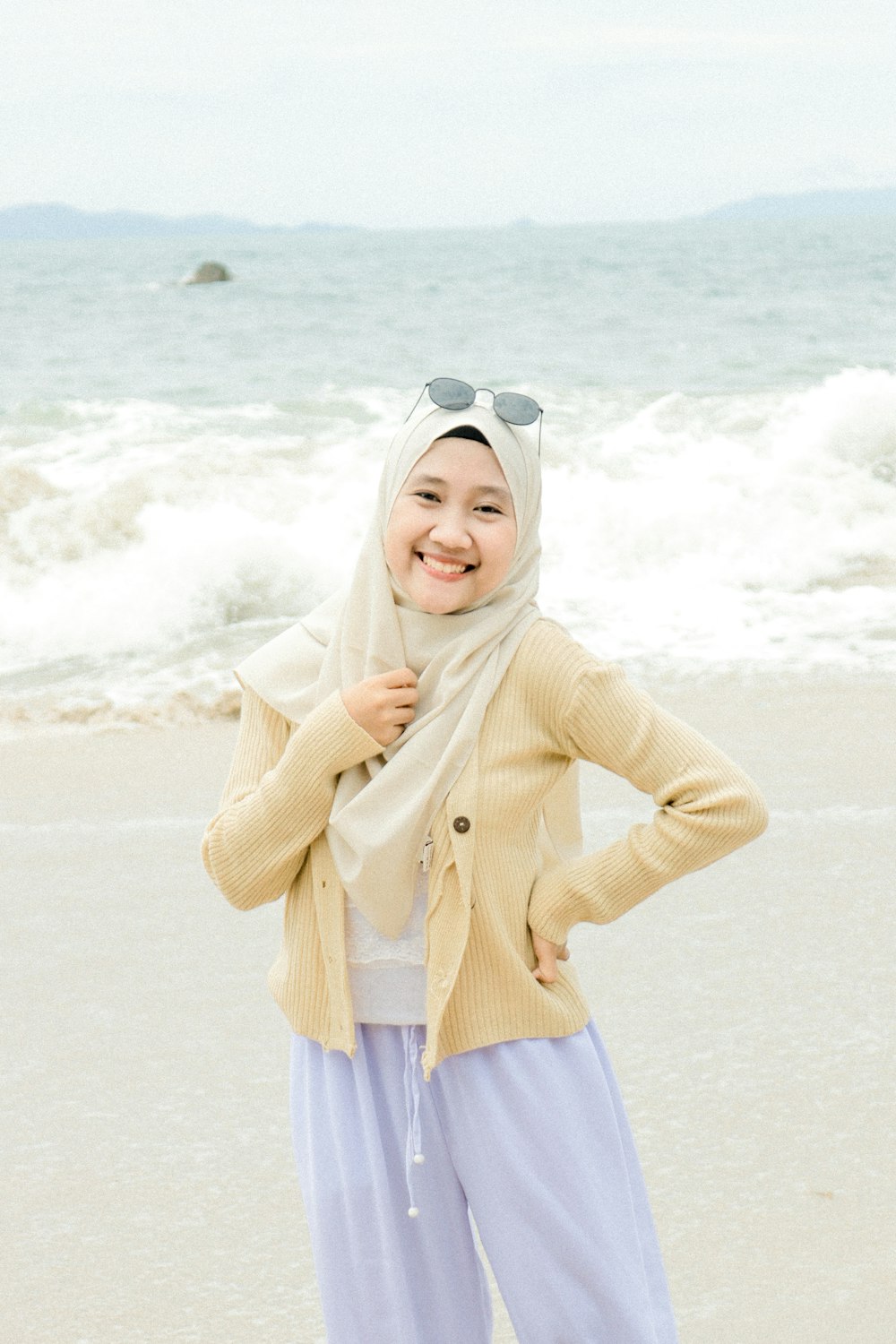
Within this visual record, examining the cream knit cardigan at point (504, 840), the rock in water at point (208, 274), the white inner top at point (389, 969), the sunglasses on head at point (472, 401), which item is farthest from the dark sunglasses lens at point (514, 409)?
the rock in water at point (208, 274)

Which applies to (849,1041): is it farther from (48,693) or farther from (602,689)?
(48,693)

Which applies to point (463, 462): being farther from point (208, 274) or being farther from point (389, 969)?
point (208, 274)

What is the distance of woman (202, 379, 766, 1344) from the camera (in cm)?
184

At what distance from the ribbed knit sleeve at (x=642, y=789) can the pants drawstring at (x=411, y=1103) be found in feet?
0.66

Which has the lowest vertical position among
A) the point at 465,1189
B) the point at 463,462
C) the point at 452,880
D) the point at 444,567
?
the point at 465,1189

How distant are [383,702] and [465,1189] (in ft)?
2.02

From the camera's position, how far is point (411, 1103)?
1.90m

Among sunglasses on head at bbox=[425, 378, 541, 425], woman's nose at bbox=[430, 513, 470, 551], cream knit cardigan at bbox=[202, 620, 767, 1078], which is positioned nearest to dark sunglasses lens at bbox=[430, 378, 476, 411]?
sunglasses on head at bbox=[425, 378, 541, 425]

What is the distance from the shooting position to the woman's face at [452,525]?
6.05 ft

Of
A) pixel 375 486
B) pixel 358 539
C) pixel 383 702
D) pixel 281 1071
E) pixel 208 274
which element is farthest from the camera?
pixel 208 274

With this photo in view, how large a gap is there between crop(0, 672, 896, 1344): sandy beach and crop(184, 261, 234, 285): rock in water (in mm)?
34650

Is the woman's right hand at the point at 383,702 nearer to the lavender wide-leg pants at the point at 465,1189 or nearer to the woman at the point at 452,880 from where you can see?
the woman at the point at 452,880

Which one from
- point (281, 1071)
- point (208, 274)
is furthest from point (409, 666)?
point (208, 274)

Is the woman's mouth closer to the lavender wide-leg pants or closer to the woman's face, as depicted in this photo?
the woman's face
